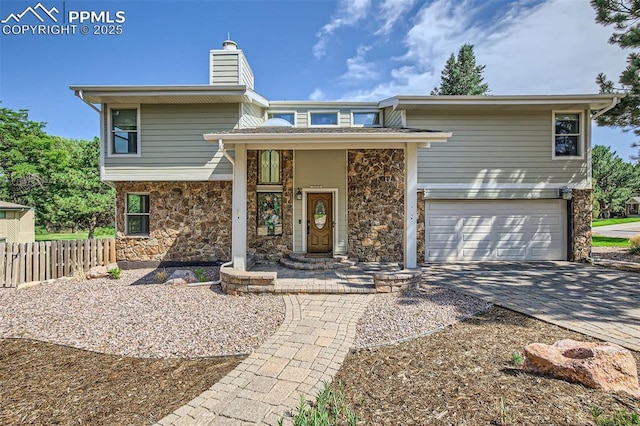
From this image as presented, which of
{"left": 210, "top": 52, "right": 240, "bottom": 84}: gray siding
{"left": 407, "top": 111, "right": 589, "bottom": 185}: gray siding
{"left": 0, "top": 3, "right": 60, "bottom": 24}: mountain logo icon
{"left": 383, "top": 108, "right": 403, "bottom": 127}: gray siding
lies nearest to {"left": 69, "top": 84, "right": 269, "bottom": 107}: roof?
{"left": 210, "top": 52, "right": 240, "bottom": 84}: gray siding

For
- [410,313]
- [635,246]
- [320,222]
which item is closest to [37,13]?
[320,222]

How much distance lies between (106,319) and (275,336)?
2928mm

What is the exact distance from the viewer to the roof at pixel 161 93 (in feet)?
26.6

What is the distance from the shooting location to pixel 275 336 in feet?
12.5

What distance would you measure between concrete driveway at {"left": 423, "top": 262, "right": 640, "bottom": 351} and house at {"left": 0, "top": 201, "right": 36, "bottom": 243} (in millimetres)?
19389

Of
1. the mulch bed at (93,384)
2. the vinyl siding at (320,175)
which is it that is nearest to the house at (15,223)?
the vinyl siding at (320,175)

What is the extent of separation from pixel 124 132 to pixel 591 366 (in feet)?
37.4

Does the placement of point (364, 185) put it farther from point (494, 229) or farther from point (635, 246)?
point (635, 246)

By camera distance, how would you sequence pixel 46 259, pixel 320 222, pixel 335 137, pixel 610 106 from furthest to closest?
pixel 320 222 < pixel 610 106 < pixel 46 259 < pixel 335 137

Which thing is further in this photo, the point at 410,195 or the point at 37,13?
the point at 37,13

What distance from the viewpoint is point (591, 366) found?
8.37 ft

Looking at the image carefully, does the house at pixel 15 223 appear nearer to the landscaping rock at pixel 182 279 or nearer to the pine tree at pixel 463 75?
the landscaping rock at pixel 182 279

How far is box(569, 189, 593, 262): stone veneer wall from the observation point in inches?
Result: 349

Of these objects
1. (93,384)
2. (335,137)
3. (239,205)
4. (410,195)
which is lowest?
(93,384)
